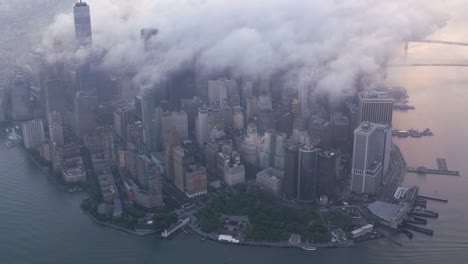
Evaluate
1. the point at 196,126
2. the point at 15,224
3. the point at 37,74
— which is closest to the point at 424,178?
the point at 196,126

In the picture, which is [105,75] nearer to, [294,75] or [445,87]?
[294,75]

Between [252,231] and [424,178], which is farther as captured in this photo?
[424,178]

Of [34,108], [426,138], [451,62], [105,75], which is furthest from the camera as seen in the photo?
[451,62]

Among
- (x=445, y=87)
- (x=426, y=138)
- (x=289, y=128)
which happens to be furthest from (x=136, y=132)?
(x=445, y=87)

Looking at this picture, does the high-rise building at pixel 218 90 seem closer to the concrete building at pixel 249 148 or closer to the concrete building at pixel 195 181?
the concrete building at pixel 249 148

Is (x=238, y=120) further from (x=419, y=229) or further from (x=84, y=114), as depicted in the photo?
(x=419, y=229)

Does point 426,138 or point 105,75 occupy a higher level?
point 105,75

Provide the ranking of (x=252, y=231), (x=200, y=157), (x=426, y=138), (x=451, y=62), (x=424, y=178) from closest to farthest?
(x=252, y=231), (x=424, y=178), (x=200, y=157), (x=426, y=138), (x=451, y=62)

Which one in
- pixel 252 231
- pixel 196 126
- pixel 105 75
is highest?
pixel 105 75
